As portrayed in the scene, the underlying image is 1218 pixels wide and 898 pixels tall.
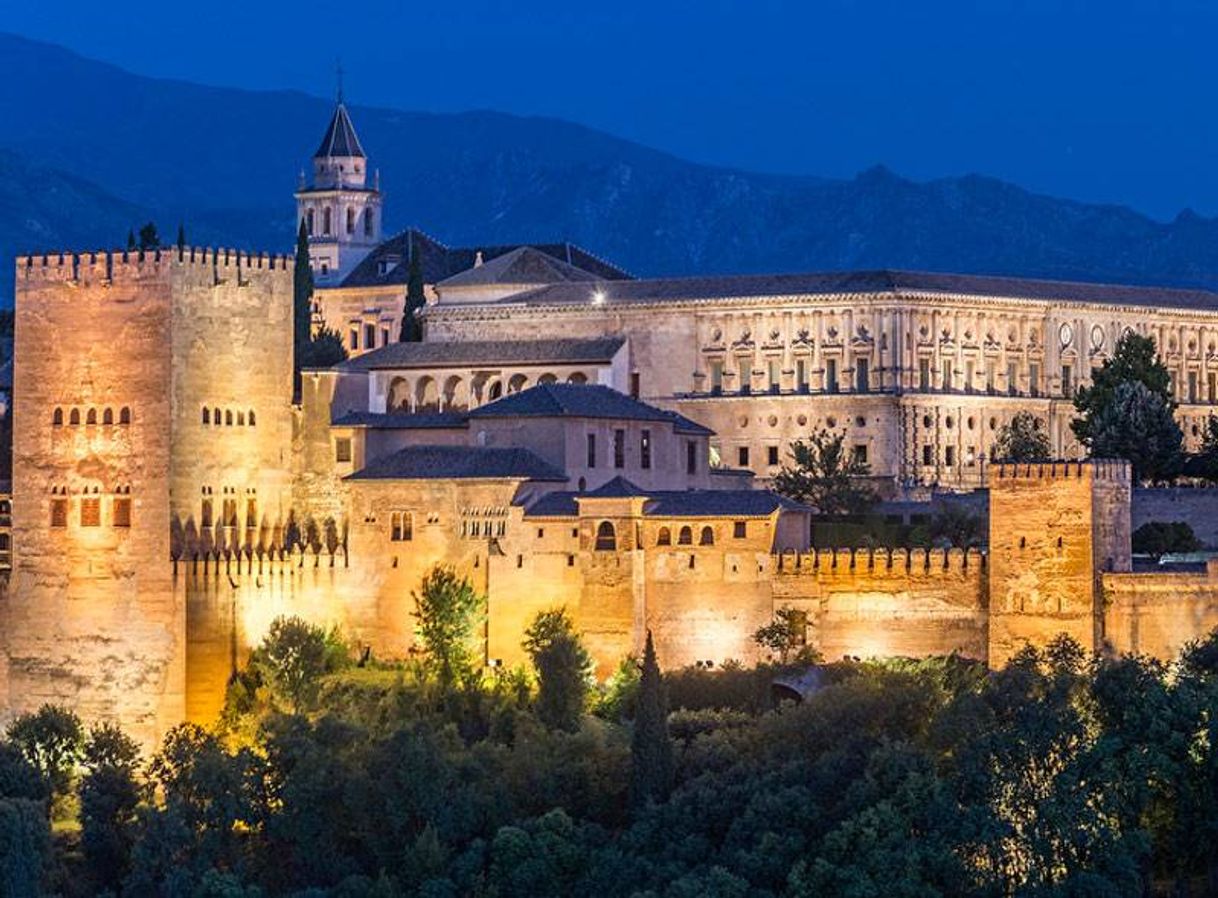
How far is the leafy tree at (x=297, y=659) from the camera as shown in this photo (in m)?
64.1

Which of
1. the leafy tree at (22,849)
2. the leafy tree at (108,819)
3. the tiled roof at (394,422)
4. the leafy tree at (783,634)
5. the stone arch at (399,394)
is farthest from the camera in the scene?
the stone arch at (399,394)

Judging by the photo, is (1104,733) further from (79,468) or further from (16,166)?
(16,166)

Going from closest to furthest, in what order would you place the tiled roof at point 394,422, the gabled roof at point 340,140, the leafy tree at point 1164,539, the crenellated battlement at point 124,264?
the crenellated battlement at point 124,264, the leafy tree at point 1164,539, the tiled roof at point 394,422, the gabled roof at point 340,140

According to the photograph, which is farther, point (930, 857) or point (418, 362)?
point (418, 362)

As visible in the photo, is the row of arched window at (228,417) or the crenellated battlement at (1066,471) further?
the row of arched window at (228,417)

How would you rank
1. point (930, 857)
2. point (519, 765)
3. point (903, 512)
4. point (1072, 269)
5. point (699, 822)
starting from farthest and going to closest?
point (1072, 269) < point (903, 512) < point (519, 765) < point (699, 822) < point (930, 857)

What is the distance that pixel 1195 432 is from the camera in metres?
93.0

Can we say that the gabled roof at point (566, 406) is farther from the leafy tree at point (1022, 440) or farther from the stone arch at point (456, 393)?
the leafy tree at point (1022, 440)

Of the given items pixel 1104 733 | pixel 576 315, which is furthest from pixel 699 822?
pixel 576 315

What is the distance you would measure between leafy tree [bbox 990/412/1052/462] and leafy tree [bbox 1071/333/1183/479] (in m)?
1.13

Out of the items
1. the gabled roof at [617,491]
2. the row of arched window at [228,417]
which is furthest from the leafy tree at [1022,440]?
the row of arched window at [228,417]

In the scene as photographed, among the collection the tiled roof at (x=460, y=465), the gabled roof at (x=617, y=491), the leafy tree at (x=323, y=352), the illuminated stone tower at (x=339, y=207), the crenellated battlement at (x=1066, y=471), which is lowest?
the gabled roof at (x=617, y=491)

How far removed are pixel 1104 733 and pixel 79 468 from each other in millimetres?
22710

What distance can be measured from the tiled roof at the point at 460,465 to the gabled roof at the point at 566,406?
55.6 inches
